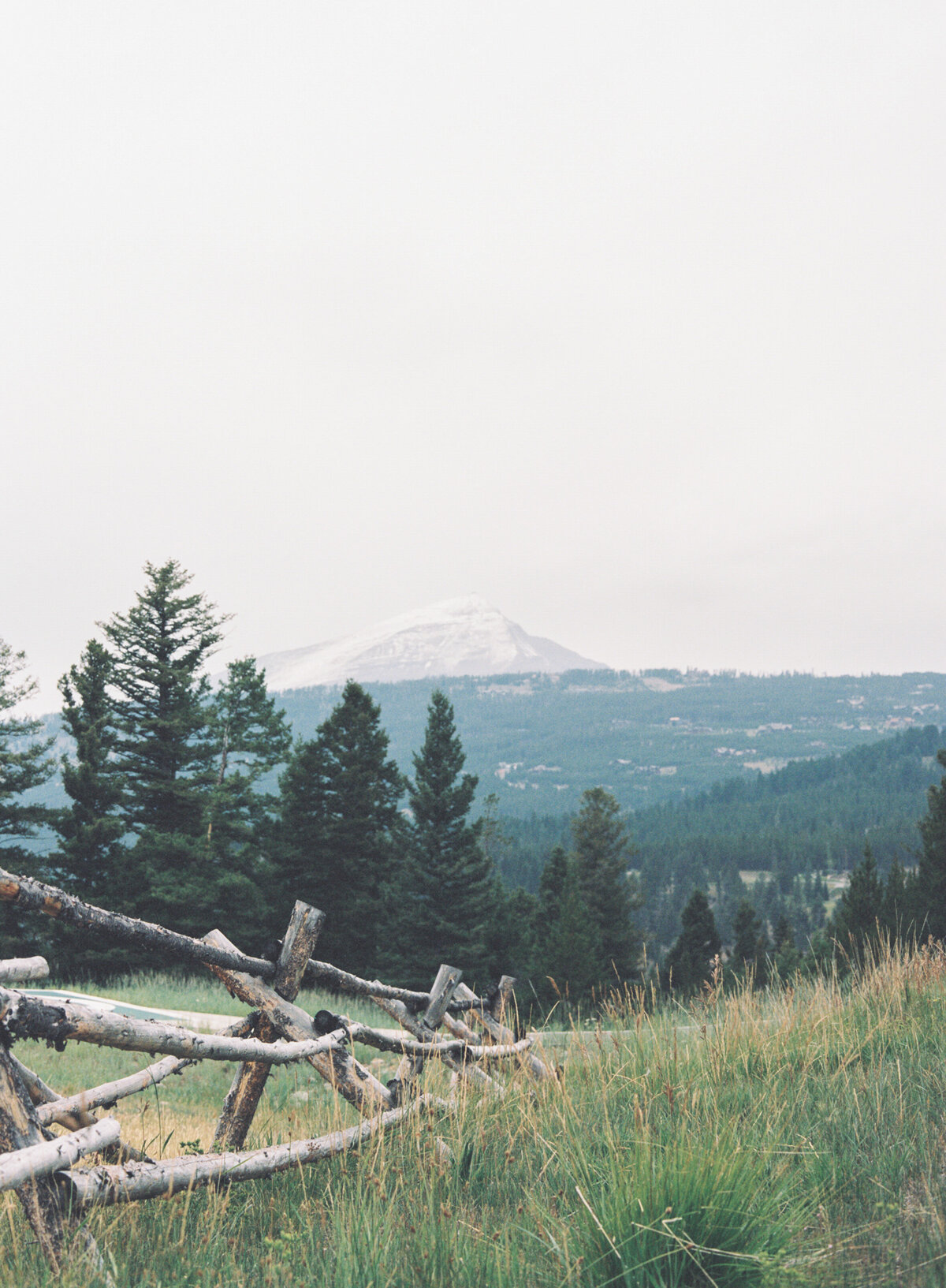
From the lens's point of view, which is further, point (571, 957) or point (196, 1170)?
point (571, 957)

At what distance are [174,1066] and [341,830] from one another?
3687 centimetres

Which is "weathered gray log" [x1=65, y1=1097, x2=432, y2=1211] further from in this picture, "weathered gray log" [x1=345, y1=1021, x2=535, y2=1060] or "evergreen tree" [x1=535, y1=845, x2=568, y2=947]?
"evergreen tree" [x1=535, y1=845, x2=568, y2=947]

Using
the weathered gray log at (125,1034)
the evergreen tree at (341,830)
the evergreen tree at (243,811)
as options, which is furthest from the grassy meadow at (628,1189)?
the evergreen tree at (341,830)

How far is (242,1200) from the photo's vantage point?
11.5 feet

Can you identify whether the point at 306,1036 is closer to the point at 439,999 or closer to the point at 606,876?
the point at 439,999

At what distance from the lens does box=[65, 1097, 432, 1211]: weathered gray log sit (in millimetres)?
2711

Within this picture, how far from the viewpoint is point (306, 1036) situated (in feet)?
14.5

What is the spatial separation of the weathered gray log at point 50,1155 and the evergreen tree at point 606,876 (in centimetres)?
6334

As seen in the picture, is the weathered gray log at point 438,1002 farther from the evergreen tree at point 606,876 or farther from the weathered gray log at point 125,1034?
the evergreen tree at point 606,876

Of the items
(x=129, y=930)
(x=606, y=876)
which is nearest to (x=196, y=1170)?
(x=129, y=930)

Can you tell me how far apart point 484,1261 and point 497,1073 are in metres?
3.48

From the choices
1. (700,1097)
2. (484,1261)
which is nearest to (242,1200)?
(484,1261)

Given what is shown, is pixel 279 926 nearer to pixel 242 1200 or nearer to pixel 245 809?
pixel 245 809

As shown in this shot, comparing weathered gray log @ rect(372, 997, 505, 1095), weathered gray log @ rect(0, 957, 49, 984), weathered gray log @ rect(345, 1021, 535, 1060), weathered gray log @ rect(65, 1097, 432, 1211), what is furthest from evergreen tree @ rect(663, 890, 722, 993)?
weathered gray log @ rect(0, 957, 49, 984)
